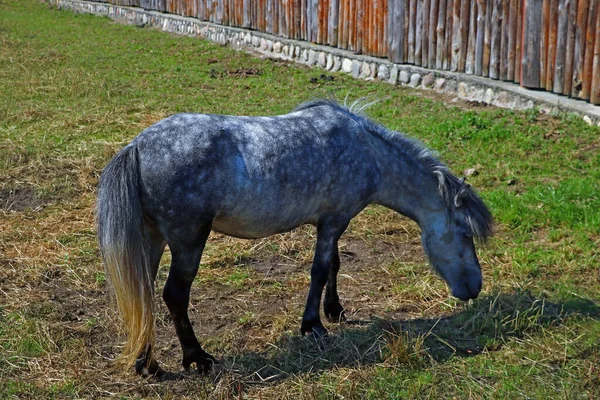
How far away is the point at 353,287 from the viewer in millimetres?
6500

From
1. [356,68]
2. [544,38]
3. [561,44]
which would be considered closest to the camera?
[561,44]

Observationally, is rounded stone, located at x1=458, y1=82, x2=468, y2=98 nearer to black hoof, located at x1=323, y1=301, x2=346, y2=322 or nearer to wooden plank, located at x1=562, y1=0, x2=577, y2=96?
wooden plank, located at x1=562, y1=0, x2=577, y2=96

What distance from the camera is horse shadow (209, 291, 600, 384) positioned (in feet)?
16.6

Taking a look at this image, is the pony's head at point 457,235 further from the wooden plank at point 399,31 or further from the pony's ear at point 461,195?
the wooden plank at point 399,31

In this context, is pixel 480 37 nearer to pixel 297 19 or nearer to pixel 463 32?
pixel 463 32

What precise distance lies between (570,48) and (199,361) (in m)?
7.12

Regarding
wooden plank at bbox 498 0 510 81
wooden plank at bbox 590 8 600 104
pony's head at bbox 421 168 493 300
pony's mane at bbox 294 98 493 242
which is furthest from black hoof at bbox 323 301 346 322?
wooden plank at bbox 498 0 510 81

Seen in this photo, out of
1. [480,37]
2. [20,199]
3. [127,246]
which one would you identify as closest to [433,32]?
[480,37]

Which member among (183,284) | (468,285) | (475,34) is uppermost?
(475,34)

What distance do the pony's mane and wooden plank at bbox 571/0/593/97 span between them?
199 inches

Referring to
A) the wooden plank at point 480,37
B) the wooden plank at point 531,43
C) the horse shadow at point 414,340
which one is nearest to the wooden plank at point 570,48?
the wooden plank at point 531,43

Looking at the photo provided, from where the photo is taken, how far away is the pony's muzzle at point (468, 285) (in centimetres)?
577

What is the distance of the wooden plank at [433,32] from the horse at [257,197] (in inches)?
274

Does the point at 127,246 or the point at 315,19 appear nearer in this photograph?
the point at 127,246
